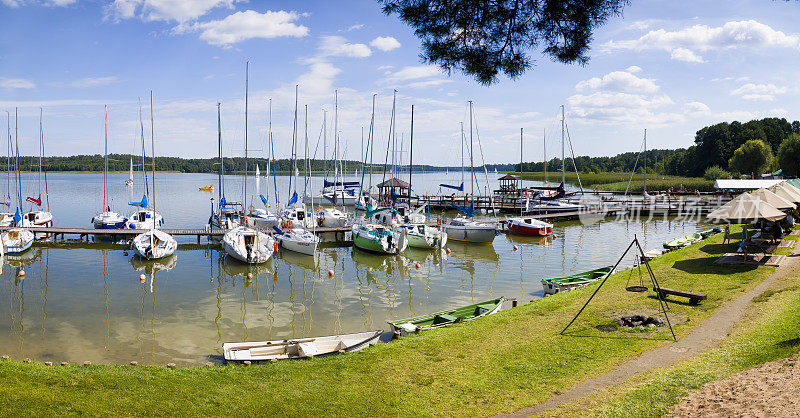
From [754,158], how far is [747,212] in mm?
86398

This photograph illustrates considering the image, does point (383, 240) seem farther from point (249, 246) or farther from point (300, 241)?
point (249, 246)

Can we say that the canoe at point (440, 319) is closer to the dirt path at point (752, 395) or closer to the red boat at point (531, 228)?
the dirt path at point (752, 395)

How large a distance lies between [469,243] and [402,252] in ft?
23.4

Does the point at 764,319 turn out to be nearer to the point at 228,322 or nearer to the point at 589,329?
the point at 589,329

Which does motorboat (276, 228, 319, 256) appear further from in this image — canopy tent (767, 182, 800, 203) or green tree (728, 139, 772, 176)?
green tree (728, 139, 772, 176)

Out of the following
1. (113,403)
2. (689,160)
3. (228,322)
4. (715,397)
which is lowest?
(228,322)

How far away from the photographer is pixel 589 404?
9047mm

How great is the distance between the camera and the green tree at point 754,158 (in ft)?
291

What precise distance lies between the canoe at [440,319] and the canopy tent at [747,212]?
31.7 feet

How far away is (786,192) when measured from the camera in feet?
77.2

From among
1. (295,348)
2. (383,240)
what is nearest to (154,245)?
(383,240)

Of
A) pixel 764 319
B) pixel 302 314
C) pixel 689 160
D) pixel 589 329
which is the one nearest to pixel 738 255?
pixel 764 319

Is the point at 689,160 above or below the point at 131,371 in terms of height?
above

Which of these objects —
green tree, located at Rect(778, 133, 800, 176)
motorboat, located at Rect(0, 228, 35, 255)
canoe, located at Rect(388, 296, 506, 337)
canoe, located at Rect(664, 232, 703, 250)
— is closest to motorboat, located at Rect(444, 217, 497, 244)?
canoe, located at Rect(664, 232, 703, 250)
